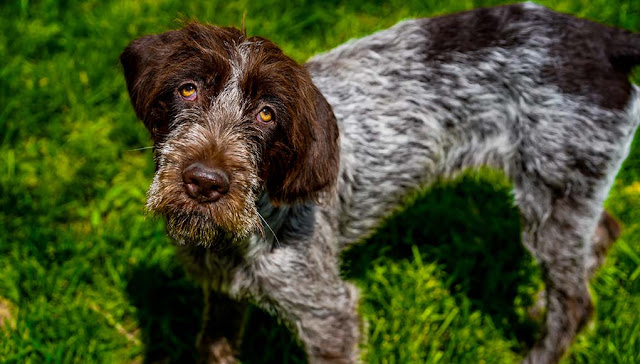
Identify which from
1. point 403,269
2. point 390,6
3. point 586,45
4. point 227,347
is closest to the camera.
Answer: point 586,45

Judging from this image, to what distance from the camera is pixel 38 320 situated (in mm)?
4266

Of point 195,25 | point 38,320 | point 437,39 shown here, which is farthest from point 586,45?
point 38,320

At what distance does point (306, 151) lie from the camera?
320 cm

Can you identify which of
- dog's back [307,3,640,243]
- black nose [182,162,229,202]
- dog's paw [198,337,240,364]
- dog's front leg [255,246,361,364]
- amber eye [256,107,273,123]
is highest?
amber eye [256,107,273,123]

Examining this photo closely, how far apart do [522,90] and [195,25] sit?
1.70 meters

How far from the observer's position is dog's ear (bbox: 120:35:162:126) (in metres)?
3.23

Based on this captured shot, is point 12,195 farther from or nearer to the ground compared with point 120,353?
farther from the ground

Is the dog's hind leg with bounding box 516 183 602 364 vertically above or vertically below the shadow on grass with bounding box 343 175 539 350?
above

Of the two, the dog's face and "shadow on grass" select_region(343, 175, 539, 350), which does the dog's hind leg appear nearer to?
"shadow on grass" select_region(343, 175, 539, 350)

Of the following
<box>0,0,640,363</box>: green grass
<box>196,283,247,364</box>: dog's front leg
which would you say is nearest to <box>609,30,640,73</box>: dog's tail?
<box>0,0,640,363</box>: green grass

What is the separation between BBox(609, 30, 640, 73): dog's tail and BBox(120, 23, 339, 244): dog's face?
5.12 feet

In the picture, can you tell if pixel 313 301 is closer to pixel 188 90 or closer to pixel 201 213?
pixel 201 213

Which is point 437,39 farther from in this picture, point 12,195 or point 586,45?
point 12,195

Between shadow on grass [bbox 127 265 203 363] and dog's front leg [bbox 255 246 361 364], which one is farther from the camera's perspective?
shadow on grass [bbox 127 265 203 363]
